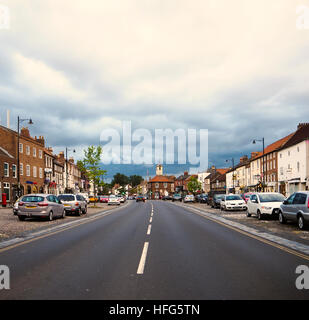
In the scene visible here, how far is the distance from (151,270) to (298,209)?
10551 mm

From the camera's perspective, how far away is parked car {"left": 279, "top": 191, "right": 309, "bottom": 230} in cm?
1478

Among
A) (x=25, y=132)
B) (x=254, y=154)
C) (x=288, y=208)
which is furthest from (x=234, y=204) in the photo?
(x=254, y=154)

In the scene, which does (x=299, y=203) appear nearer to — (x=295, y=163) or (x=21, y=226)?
(x=21, y=226)

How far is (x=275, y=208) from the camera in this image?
20078 mm

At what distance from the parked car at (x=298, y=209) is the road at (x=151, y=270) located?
4.64m

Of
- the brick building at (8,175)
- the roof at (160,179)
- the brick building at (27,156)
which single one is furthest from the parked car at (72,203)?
the roof at (160,179)

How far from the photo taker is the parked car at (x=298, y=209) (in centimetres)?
1478

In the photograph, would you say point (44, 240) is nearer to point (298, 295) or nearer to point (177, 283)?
point (177, 283)

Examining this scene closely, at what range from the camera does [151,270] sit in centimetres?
716

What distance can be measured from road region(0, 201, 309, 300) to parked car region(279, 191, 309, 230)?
4.64 meters

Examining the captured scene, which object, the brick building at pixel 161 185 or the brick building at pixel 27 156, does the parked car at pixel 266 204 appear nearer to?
the brick building at pixel 27 156

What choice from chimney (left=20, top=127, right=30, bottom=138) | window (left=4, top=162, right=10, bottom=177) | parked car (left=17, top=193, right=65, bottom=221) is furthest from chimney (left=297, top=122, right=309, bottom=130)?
parked car (left=17, top=193, right=65, bottom=221)

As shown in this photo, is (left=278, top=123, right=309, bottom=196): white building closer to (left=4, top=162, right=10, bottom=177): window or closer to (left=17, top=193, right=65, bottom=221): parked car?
(left=17, top=193, right=65, bottom=221): parked car
